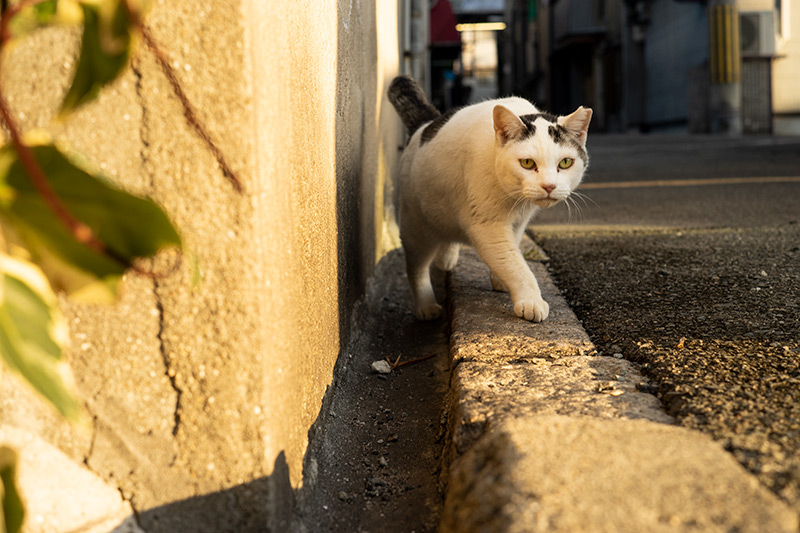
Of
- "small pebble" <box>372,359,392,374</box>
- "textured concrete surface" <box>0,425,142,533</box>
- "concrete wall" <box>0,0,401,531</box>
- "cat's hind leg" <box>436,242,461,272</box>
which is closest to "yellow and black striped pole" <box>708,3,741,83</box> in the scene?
"cat's hind leg" <box>436,242,461,272</box>

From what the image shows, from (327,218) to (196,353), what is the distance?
0.71 meters

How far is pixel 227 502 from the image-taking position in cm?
108

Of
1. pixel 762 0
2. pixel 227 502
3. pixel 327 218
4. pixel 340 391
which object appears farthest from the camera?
pixel 762 0

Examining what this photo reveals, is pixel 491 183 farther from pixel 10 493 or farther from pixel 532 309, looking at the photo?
pixel 10 493

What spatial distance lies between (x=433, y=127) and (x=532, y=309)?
0.98 m

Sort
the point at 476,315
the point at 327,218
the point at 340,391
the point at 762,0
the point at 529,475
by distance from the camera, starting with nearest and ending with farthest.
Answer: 1. the point at 529,475
2. the point at 327,218
3. the point at 340,391
4. the point at 476,315
5. the point at 762,0

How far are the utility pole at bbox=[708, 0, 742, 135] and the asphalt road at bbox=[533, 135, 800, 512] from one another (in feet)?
36.2

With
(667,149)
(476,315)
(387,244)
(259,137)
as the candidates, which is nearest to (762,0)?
(667,149)

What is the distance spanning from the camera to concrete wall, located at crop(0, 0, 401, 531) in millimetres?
994

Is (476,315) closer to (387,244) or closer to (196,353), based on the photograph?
(196,353)

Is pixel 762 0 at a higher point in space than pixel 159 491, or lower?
higher

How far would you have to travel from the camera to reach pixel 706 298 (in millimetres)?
2123

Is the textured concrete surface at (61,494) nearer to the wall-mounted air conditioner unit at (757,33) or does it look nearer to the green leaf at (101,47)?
the green leaf at (101,47)

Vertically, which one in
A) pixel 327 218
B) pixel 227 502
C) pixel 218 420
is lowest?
pixel 227 502
